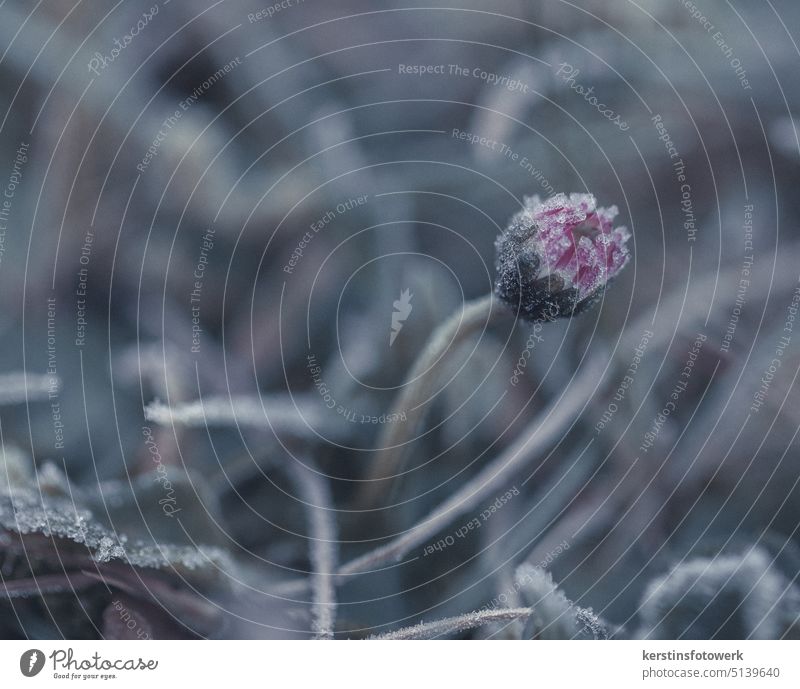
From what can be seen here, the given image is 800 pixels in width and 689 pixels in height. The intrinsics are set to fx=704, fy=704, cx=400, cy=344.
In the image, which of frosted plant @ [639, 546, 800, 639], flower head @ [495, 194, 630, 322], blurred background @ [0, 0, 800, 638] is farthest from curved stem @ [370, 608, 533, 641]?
flower head @ [495, 194, 630, 322]

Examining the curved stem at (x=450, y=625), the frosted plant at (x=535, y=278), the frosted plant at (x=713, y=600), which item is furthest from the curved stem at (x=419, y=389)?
the frosted plant at (x=713, y=600)

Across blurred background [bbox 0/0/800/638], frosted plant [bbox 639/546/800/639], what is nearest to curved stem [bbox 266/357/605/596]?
blurred background [bbox 0/0/800/638]

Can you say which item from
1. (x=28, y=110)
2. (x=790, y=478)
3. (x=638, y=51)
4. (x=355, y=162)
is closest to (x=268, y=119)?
(x=355, y=162)
